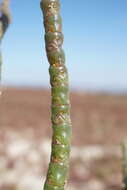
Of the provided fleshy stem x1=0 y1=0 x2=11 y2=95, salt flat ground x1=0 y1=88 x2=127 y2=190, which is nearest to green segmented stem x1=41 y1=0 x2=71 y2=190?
fleshy stem x1=0 y1=0 x2=11 y2=95

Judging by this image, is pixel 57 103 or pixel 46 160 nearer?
pixel 57 103

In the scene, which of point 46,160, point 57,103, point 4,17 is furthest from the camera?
point 46,160

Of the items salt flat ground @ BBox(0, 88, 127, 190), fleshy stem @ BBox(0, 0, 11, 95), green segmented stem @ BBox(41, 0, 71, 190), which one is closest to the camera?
green segmented stem @ BBox(41, 0, 71, 190)

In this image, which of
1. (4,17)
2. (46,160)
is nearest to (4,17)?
(4,17)

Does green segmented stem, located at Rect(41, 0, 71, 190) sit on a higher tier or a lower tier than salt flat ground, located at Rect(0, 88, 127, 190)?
higher

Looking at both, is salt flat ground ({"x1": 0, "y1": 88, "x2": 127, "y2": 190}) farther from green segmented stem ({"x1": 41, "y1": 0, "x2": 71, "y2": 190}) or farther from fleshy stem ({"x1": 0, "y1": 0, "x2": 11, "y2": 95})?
green segmented stem ({"x1": 41, "y1": 0, "x2": 71, "y2": 190})

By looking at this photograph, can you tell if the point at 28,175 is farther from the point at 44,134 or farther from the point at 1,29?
the point at 1,29

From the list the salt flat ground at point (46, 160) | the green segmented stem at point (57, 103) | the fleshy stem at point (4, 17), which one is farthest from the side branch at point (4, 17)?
the salt flat ground at point (46, 160)

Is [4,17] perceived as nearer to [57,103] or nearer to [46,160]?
[57,103]

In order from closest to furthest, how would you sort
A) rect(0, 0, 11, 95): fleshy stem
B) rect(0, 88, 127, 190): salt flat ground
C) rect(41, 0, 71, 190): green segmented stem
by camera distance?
rect(41, 0, 71, 190): green segmented stem, rect(0, 0, 11, 95): fleshy stem, rect(0, 88, 127, 190): salt flat ground
